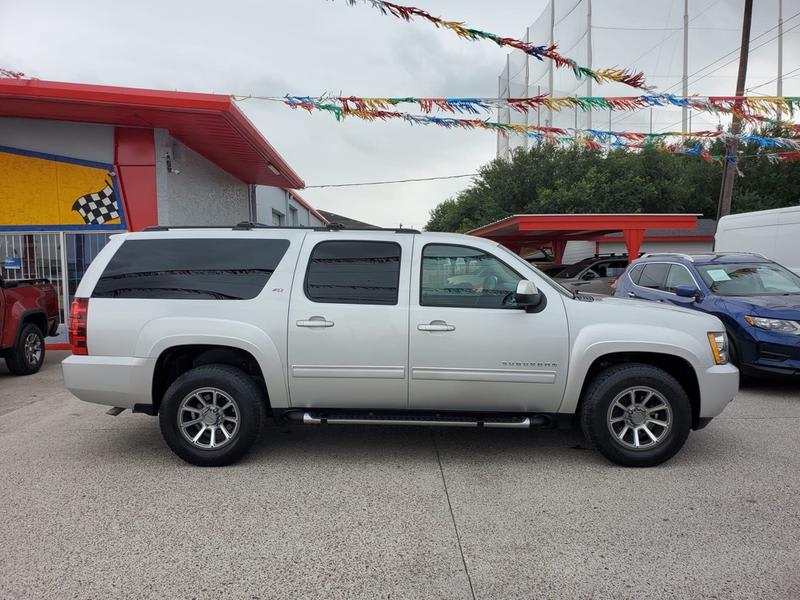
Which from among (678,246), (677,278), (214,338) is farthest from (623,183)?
(214,338)

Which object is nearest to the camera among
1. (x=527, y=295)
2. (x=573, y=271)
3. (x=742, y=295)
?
(x=527, y=295)

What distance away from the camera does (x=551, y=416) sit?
4344mm

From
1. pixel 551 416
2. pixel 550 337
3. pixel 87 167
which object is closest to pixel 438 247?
pixel 550 337

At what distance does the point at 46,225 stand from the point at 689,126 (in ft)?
112

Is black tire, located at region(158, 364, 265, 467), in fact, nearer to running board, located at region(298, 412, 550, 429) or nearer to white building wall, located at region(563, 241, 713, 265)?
running board, located at region(298, 412, 550, 429)

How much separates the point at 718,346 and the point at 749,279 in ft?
12.9

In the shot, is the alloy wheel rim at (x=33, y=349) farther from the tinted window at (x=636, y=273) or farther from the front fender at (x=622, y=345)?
the tinted window at (x=636, y=273)

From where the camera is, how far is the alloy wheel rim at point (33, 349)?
828 centimetres

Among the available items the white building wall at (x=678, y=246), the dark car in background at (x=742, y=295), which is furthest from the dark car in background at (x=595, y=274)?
the white building wall at (x=678, y=246)

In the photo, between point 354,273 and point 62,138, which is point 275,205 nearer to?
point 62,138

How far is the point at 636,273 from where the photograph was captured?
9242 millimetres

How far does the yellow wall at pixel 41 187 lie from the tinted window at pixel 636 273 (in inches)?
362

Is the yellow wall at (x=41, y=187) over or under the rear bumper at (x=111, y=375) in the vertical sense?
over

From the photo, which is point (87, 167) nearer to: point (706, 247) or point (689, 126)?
point (706, 247)
